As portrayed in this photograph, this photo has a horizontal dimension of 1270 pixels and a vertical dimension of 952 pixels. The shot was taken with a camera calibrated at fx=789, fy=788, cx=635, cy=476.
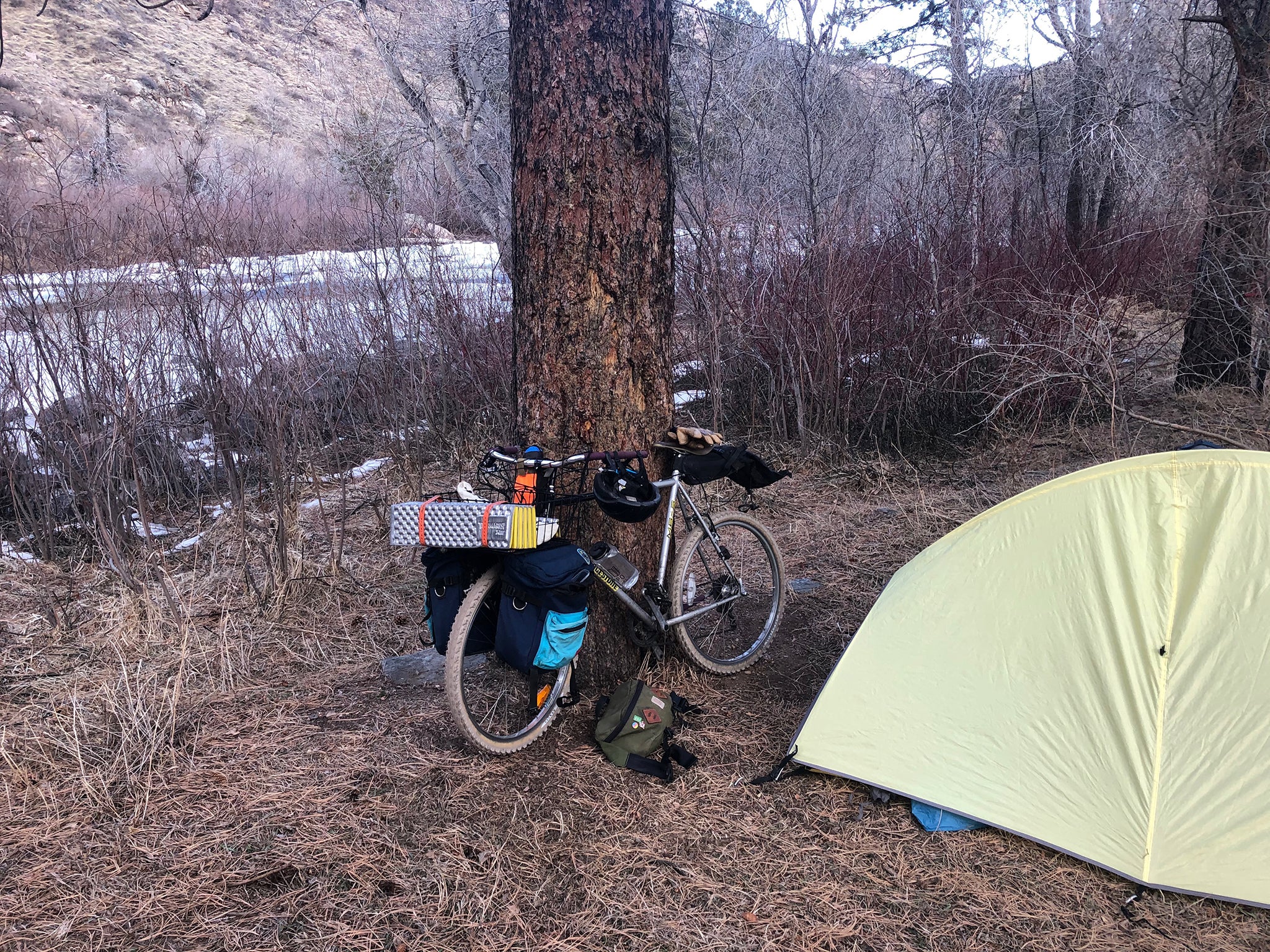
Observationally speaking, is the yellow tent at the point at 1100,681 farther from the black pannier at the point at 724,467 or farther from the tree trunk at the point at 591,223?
the tree trunk at the point at 591,223

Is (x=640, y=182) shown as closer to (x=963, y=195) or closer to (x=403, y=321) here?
(x=403, y=321)

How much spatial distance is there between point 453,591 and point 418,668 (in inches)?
39.7

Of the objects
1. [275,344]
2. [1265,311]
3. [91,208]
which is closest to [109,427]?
[275,344]

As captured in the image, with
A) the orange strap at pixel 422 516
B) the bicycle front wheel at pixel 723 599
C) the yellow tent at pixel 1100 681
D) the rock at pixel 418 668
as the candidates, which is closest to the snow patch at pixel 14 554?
the rock at pixel 418 668

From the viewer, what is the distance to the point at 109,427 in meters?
4.46

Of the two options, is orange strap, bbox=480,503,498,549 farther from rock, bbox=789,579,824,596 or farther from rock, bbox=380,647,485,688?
rock, bbox=789,579,824,596

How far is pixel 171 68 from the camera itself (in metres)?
30.7

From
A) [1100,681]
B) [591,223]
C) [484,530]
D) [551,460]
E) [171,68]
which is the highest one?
[171,68]

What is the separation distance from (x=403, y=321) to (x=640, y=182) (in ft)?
13.4

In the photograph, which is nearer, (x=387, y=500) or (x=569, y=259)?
(x=569, y=259)

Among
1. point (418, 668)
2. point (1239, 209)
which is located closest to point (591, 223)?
point (418, 668)

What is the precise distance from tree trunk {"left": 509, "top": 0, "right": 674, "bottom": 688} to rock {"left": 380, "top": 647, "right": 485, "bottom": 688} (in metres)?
0.72

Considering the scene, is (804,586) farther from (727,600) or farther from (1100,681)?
(1100,681)

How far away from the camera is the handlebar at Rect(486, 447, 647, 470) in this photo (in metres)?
2.78
